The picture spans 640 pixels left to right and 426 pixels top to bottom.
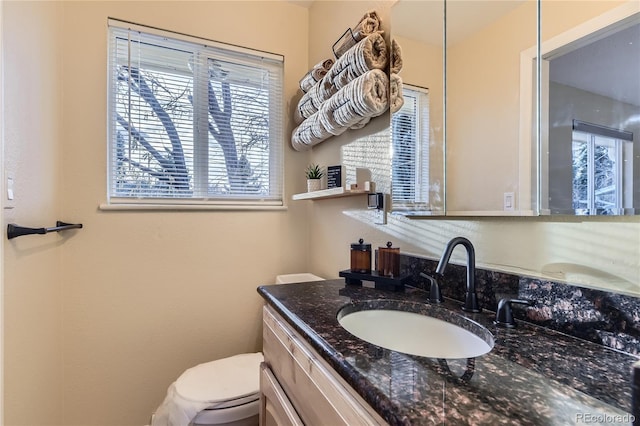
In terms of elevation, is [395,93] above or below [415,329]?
above

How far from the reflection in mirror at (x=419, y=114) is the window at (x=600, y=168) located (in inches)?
17.3

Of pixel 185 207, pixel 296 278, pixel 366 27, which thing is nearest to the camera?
pixel 366 27

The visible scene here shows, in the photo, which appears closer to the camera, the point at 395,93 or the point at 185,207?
the point at 395,93

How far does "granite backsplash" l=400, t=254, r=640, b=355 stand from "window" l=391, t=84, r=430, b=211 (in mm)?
368

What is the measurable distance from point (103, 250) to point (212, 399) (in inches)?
38.8

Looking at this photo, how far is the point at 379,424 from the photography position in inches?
20.9

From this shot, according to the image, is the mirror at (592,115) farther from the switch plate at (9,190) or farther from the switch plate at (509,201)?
the switch plate at (9,190)

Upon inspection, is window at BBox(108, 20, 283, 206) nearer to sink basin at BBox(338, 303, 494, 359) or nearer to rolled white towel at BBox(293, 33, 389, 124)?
rolled white towel at BBox(293, 33, 389, 124)

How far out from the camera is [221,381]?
4.86 ft

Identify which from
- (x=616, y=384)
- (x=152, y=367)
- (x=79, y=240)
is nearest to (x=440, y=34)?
(x=616, y=384)

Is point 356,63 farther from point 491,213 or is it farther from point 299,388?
point 299,388

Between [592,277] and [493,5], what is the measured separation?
88cm

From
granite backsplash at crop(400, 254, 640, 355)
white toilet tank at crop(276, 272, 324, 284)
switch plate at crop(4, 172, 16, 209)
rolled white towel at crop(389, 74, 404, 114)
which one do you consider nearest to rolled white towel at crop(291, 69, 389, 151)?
rolled white towel at crop(389, 74, 404, 114)

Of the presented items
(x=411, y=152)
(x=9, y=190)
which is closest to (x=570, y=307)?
(x=411, y=152)
